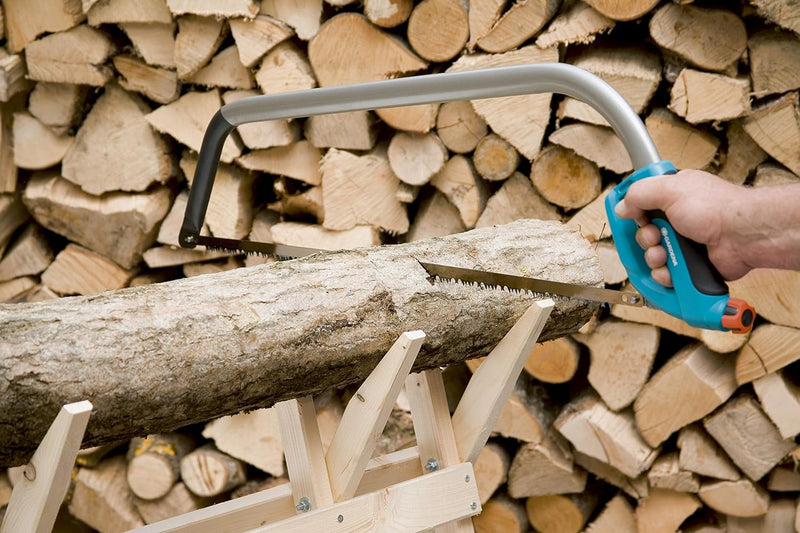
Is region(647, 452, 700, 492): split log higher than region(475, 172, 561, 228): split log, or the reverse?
region(475, 172, 561, 228): split log

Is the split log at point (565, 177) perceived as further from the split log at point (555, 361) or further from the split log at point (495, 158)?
the split log at point (555, 361)

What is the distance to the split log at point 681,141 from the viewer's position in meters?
1.78

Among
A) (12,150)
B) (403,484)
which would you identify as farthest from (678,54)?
(12,150)

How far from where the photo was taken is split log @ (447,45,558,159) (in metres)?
1.86

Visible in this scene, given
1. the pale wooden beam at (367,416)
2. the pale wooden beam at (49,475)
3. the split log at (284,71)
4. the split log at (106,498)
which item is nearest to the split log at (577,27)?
the split log at (284,71)

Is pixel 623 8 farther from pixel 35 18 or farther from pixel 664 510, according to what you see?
pixel 35 18

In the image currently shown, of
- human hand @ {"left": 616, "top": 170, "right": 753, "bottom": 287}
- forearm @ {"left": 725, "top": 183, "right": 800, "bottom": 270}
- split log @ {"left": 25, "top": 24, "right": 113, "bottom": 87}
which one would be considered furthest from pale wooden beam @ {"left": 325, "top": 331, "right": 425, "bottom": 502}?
split log @ {"left": 25, "top": 24, "right": 113, "bottom": 87}

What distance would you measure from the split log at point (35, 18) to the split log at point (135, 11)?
0.10 m

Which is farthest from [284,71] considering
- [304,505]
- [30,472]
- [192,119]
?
[30,472]

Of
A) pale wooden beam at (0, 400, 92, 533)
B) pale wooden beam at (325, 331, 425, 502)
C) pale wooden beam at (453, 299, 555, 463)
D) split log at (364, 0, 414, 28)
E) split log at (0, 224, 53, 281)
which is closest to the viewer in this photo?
pale wooden beam at (0, 400, 92, 533)

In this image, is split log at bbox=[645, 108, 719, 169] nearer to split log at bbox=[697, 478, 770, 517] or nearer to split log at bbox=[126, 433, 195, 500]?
split log at bbox=[697, 478, 770, 517]

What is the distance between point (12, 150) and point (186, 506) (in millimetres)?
1211

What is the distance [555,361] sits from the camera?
2041mm

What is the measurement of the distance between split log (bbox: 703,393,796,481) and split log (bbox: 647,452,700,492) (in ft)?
0.39
